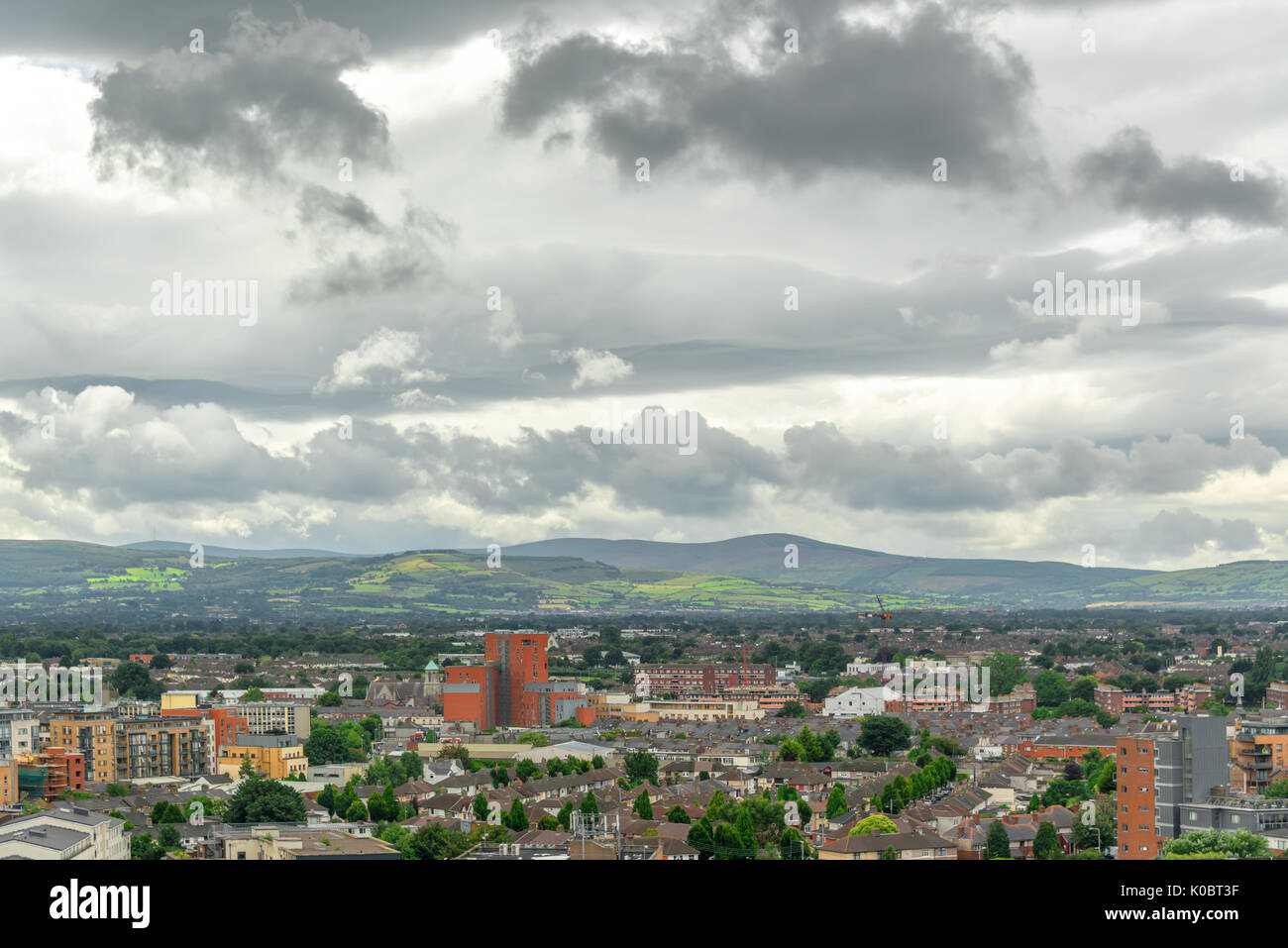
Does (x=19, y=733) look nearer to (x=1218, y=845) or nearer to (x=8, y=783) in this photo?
(x=8, y=783)

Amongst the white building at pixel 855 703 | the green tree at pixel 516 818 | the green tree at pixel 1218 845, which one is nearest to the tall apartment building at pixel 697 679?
the white building at pixel 855 703

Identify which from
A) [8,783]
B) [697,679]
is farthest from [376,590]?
[8,783]

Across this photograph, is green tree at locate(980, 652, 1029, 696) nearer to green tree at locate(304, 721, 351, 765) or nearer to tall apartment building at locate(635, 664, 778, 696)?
tall apartment building at locate(635, 664, 778, 696)

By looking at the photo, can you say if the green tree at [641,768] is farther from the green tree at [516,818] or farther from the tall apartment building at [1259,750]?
the tall apartment building at [1259,750]

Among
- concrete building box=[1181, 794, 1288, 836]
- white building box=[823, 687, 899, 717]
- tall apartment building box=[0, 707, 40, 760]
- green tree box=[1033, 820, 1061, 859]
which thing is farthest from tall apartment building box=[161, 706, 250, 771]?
concrete building box=[1181, 794, 1288, 836]
